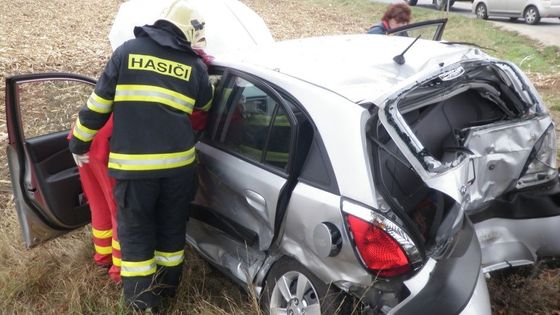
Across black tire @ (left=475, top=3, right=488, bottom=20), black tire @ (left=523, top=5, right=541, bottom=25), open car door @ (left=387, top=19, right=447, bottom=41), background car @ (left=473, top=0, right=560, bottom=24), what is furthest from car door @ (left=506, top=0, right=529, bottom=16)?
open car door @ (left=387, top=19, right=447, bottom=41)

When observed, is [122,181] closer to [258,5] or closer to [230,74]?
[230,74]

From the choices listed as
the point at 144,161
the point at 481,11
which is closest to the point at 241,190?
the point at 144,161

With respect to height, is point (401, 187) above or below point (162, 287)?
above

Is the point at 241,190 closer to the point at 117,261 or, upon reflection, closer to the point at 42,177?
the point at 117,261

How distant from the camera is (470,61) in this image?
2.74 m

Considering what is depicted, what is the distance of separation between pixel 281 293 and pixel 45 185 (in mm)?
1675

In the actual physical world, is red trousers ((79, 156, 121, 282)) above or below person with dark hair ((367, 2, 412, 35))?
below

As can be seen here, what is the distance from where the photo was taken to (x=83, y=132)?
2.87 m

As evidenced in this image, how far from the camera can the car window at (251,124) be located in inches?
103

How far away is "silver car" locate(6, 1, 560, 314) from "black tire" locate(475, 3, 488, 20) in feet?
52.1

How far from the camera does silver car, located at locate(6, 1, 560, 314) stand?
2215mm

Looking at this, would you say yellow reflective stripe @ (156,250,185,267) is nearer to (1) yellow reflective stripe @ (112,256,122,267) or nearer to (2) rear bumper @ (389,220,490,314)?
(1) yellow reflective stripe @ (112,256,122,267)

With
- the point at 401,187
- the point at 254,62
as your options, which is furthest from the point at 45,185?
the point at 401,187

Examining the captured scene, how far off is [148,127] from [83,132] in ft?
1.36
